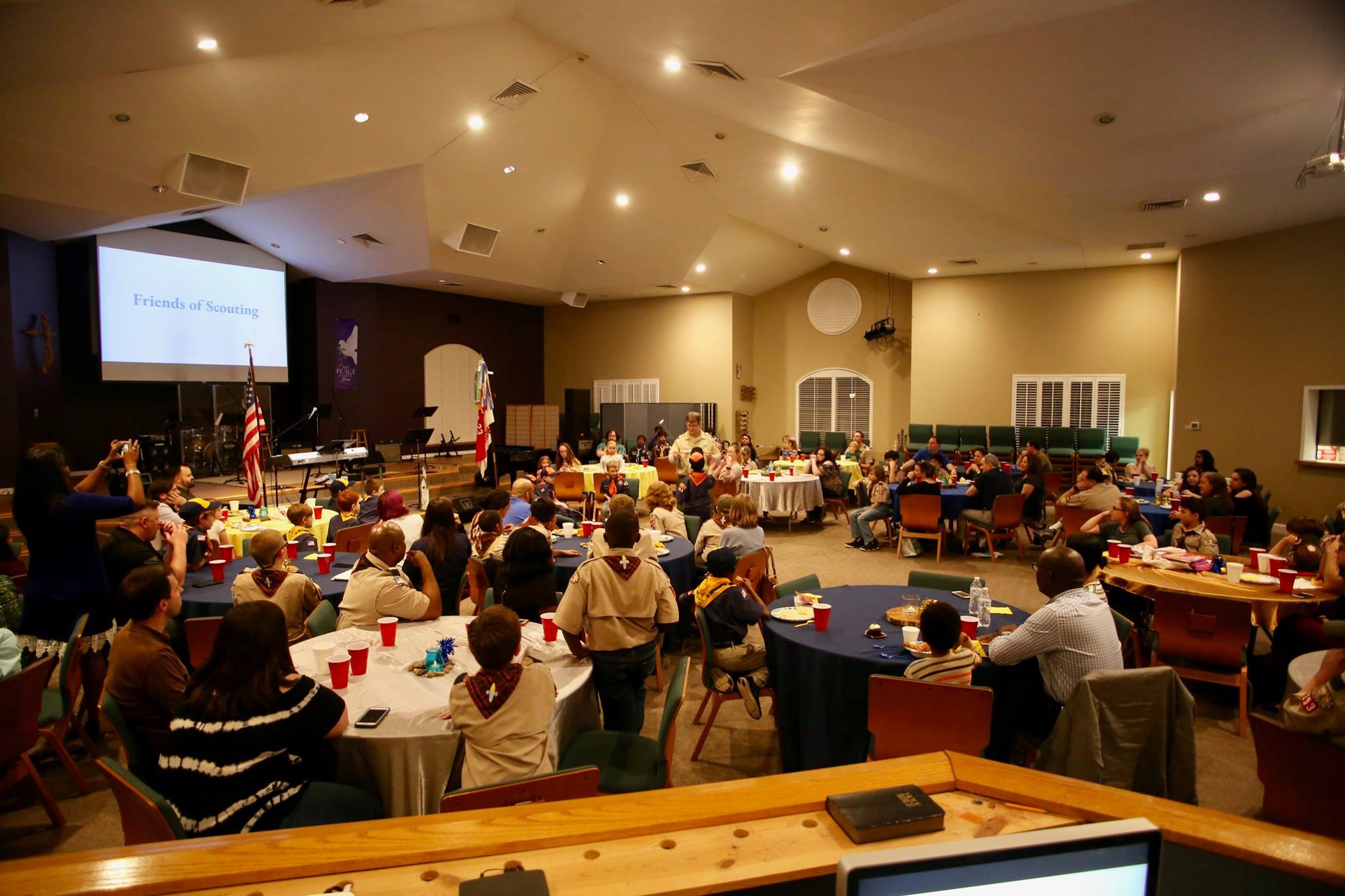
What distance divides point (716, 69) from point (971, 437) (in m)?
9.33

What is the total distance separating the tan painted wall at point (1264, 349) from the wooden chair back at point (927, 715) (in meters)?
9.56

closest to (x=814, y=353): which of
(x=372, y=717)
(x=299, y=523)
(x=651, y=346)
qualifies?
(x=651, y=346)

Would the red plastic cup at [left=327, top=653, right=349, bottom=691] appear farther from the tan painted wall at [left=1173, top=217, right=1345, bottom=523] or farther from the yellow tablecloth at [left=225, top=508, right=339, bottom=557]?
the tan painted wall at [left=1173, top=217, right=1345, bottom=523]

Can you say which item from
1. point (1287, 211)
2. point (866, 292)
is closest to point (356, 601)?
point (1287, 211)

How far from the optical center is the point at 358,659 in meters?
3.03

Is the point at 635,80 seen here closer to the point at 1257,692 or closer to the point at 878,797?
the point at 1257,692

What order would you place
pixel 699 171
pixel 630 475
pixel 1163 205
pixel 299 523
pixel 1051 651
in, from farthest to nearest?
pixel 699 171 < pixel 630 475 < pixel 1163 205 < pixel 299 523 < pixel 1051 651

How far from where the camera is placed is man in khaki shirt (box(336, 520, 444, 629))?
3.60 meters

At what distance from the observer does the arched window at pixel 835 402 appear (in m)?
15.9

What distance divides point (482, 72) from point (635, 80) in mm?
1971

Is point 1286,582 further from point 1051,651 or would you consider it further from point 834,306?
point 834,306

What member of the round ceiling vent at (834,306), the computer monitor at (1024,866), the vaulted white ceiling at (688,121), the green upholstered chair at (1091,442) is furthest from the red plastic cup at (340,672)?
the round ceiling vent at (834,306)

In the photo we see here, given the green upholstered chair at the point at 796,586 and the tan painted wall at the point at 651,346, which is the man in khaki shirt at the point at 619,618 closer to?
the green upholstered chair at the point at 796,586

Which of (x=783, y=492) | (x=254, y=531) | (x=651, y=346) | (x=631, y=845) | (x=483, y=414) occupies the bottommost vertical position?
(x=783, y=492)
